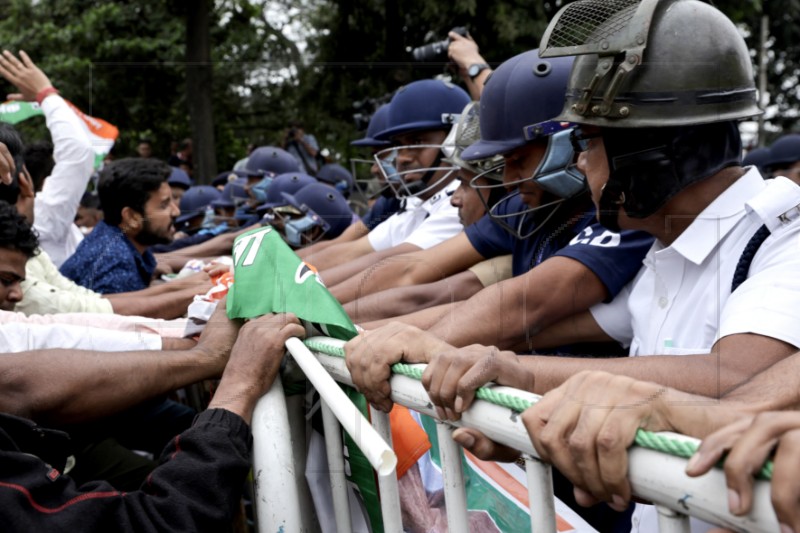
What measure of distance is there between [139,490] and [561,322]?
129 cm

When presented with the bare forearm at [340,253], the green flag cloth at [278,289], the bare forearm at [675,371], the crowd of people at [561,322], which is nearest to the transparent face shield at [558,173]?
the crowd of people at [561,322]

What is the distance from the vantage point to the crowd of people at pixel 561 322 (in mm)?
1203

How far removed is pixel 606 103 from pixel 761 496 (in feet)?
4.24

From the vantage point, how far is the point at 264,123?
9.79 meters

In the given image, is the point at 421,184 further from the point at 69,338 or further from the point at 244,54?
the point at 244,54

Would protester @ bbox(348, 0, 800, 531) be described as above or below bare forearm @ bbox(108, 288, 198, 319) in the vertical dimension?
above

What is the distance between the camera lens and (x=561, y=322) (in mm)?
2447

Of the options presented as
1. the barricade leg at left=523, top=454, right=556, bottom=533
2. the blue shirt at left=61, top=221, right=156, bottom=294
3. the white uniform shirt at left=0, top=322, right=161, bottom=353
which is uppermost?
the barricade leg at left=523, top=454, right=556, bottom=533

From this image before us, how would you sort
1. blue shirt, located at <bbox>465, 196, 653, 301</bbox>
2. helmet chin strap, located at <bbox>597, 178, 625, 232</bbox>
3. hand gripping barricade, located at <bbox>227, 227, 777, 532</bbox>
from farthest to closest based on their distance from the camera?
blue shirt, located at <bbox>465, 196, 653, 301</bbox> < helmet chin strap, located at <bbox>597, 178, 625, 232</bbox> < hand gripping barricade, located at <bbox>227, 227, 777, 532</bbox>

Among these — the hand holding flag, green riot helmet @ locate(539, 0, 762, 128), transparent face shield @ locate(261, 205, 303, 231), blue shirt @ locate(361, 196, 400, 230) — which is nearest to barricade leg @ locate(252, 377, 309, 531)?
green riot helmet @ locate(539, 0, 762, 128)

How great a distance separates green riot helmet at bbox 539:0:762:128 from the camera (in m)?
1.98

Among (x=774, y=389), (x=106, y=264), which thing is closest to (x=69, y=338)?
(x=774, y=389)

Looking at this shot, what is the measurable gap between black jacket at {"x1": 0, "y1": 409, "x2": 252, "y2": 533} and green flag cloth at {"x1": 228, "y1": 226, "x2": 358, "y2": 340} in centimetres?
34

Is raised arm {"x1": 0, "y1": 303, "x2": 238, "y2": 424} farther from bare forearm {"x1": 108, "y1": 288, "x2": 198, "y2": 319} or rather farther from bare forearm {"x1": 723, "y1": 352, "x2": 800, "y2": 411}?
bare forearm {"x1": 108, "y1": 288, "x2": 198, "y2": 319}
